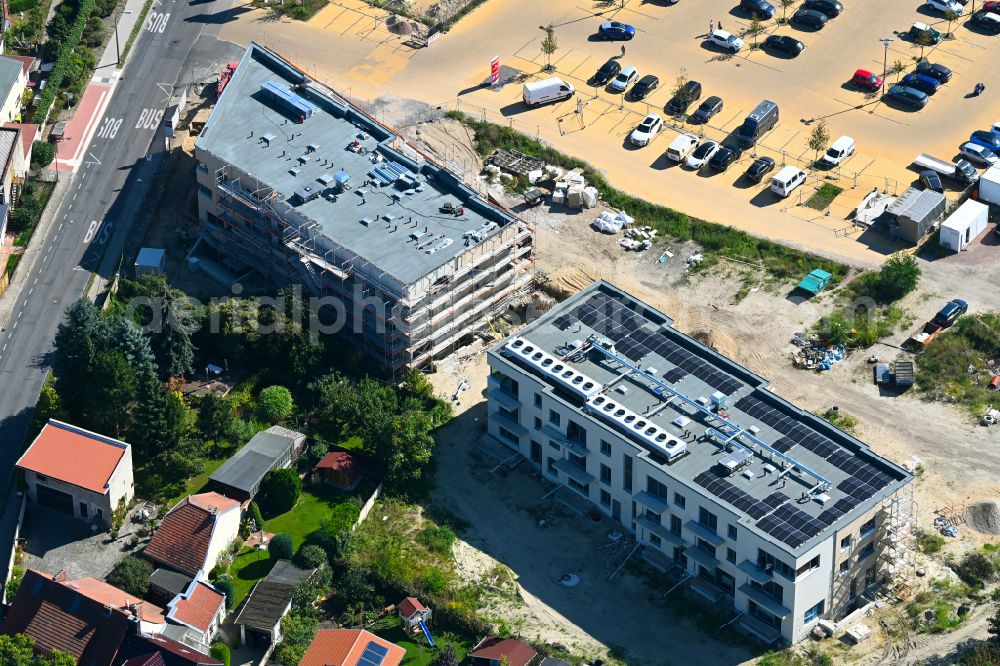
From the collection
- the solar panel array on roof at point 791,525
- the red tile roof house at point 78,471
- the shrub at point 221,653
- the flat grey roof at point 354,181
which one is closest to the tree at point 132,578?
the red tile roof house at point 78,471

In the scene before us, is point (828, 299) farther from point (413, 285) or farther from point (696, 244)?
point (413, 285)

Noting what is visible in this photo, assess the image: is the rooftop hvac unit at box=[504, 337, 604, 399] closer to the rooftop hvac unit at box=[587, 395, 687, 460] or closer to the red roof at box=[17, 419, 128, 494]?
the rooftop hvac unit at box=[587, 395, 687, 460]

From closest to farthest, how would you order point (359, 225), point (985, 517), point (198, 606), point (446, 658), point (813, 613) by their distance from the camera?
point (446, 658) → point (813, 613) → point (198, 606) → point (985, 517) → point (359, 225)

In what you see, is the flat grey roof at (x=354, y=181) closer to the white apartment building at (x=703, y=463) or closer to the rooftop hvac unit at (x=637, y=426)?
A: the white apartment building at (x=703, y=463)

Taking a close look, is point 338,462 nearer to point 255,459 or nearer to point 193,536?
point 255,459

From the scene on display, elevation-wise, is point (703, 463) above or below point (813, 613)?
above

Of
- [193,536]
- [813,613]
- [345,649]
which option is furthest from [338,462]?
[813,613]

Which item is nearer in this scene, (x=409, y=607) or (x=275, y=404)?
(x=409, y=607)
